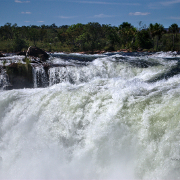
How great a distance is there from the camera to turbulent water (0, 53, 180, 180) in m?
4.19

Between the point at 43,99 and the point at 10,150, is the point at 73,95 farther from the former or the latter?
the point at 10,150

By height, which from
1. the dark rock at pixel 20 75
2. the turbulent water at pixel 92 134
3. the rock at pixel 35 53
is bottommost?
the turbulent water at pixel 92 134

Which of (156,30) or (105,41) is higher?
(156,30)

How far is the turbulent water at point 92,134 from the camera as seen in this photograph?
4.19m

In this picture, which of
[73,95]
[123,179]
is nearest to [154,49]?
[73,95]

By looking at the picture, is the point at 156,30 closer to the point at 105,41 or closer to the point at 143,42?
the point at 143,42

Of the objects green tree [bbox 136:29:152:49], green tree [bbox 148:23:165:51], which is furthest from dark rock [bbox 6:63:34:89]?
green tree [bbox 148:23:165:51]

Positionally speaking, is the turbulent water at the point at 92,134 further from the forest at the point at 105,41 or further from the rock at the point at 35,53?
the forest at the point at 105,41

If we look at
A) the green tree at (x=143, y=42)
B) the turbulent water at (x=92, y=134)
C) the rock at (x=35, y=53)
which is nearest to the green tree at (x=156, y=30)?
the green tree at (x=143, y=42)

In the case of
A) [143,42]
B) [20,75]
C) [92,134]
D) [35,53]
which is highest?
[143,42]

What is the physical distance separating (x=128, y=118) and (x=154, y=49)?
25.3m

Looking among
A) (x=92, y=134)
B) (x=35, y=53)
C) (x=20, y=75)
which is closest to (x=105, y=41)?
(x=35, y=53)

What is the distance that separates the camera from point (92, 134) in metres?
4.96

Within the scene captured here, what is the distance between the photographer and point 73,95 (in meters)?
6.24
